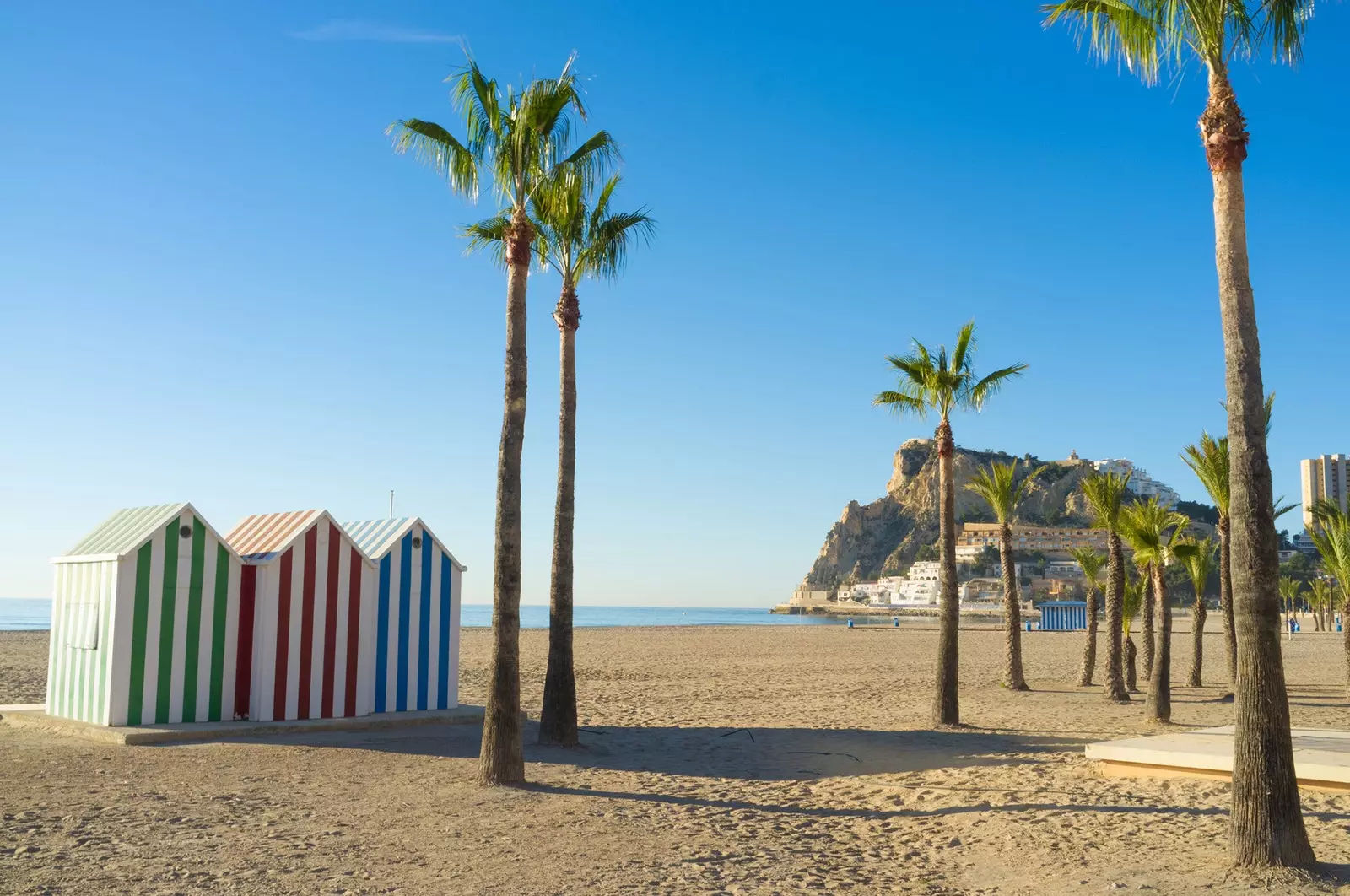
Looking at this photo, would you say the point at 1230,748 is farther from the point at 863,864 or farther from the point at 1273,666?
the point at 863,864

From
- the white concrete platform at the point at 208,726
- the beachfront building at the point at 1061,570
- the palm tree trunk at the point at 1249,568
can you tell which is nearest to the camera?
the palm tree trunk at the point at 1249,568

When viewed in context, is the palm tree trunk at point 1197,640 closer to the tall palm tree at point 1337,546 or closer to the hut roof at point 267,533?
the tall palm tree at point 1337,546

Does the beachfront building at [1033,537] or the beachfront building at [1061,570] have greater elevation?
the beachfront building at [1033,537]

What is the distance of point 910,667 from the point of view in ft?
98.3

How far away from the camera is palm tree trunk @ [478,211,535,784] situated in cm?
1030

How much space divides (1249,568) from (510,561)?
6860 millimetres

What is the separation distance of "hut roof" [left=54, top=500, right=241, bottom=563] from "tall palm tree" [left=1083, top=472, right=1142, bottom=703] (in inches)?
562

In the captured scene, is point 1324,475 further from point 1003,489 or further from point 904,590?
point 1003,489

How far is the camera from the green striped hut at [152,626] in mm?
12609

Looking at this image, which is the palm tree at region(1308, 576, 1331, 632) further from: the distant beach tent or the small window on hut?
the small window on hut

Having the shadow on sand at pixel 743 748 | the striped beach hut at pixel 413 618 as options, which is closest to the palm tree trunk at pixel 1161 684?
the shadow on sand at pixel 743 748

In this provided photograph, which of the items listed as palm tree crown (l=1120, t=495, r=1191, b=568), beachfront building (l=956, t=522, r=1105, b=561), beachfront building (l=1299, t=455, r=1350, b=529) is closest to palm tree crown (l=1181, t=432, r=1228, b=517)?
palm tree crown (l=1120, t=495, r=1191, b=568)

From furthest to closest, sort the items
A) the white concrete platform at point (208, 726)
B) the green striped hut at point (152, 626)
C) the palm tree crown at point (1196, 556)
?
the palm tree crown at point (1196, 556)
the green striped hut at point (152, 626)
the white concrete platform at point (208, 726)

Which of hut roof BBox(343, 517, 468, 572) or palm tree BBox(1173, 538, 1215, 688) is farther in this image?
palm tree BBox(1173, 538, 1215, 688)
